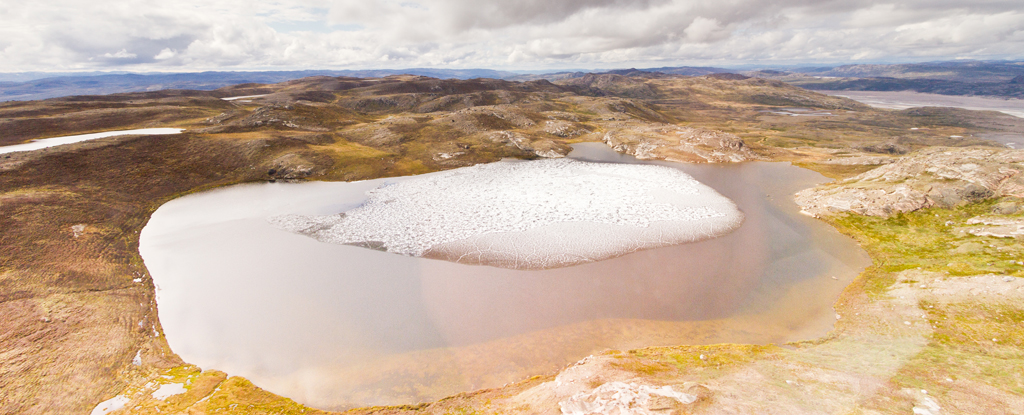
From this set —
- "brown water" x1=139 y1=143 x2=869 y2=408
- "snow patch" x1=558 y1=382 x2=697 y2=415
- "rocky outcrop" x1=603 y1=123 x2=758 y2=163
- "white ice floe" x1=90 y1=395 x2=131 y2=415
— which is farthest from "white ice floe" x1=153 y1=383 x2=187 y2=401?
"rocky outcrop" x1=603 y1=123 x2=758 y2=163

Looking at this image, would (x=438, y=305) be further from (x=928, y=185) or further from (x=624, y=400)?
(x=928, y=185)

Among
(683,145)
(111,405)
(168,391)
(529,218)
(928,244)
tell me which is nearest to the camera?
(111,405)

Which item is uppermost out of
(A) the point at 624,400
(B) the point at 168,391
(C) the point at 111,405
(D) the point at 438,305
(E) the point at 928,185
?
(E) the point at 928,185

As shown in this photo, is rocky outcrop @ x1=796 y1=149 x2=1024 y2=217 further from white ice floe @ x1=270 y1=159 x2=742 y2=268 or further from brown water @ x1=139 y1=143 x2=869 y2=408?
white ice floe @ x1=270 y1=159 x2=742 y2=268

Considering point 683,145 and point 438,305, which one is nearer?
point 438,305

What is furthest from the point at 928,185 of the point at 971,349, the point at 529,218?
the point at 529,218

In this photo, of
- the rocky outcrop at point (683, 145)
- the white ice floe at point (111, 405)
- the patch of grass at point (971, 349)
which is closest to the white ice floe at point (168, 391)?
the white ice floe at point (111, 405)

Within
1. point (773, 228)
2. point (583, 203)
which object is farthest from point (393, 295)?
point (773, 228)
